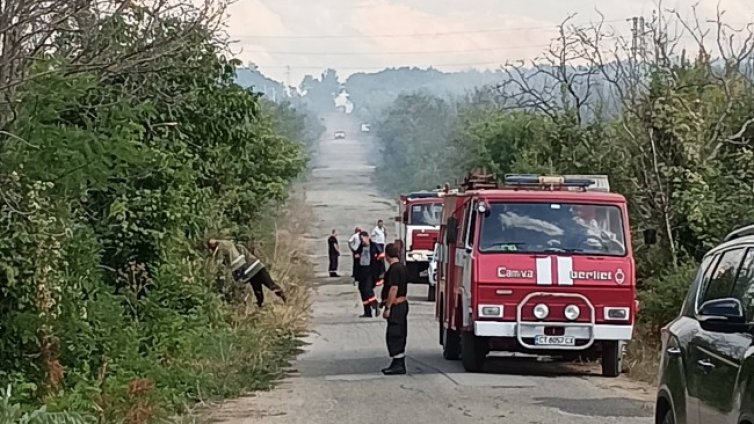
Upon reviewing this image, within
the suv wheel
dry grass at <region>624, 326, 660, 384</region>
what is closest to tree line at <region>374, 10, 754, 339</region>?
dry grass at <region>624, 326, 660, 384</region>

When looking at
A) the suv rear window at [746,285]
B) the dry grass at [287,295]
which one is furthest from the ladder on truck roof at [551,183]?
the suv rear window at [746,285]

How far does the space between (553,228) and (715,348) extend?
9671mm

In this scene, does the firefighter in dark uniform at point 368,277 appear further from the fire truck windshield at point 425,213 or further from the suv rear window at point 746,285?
the suv rear window at point 746,285

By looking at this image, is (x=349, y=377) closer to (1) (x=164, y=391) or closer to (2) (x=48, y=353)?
(1) (x=164, y=391)

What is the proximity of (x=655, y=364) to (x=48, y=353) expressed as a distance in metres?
8.74

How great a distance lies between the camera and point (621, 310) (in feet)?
58.0

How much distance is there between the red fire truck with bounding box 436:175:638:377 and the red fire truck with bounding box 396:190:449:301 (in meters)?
17.7

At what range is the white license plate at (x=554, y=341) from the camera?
692 inches

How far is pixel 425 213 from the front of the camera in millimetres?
38094

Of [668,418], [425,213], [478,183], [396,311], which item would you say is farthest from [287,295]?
[668,418]

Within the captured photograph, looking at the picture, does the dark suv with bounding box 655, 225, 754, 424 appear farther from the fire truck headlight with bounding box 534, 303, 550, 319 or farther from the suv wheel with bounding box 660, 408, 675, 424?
the fire truck headlight with bounding box 534, 303, 550, 319

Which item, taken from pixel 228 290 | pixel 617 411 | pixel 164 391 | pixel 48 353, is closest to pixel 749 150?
pixel 228 290

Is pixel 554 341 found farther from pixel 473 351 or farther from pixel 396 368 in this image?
pixel 396 368

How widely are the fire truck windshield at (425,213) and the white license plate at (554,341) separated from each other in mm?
20299
